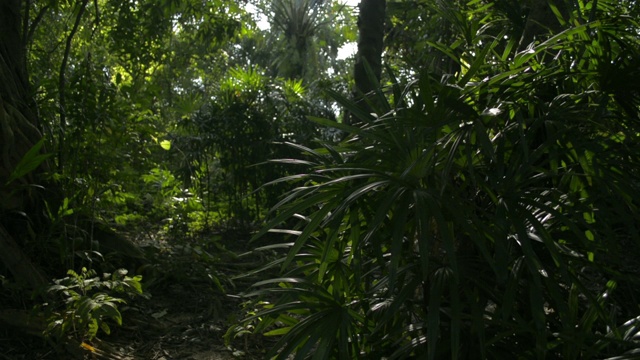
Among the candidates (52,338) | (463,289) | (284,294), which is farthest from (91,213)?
(463,289)

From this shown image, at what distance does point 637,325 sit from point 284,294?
4.64ft

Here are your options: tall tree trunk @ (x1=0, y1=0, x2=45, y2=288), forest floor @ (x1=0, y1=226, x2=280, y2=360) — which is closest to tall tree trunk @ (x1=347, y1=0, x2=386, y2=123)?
forest floor @ (x1=0, y1=226, x2=280, y2=360)

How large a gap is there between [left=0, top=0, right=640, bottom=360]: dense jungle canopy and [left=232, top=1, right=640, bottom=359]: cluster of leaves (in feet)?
0.04

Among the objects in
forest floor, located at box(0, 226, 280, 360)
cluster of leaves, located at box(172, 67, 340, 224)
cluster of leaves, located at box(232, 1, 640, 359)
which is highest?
cluster of leaves, located at box(172, 67, 340, 224)

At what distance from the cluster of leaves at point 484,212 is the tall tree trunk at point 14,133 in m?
1.75

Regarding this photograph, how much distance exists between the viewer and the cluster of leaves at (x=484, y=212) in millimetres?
2422

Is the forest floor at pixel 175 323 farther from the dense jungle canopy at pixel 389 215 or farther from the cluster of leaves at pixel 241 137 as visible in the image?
the cluster of leaves at pixel 241 137

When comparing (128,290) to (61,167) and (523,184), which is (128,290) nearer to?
(61,167)

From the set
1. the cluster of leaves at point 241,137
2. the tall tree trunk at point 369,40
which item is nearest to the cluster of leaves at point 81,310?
the tall tree trunk at point 369,40

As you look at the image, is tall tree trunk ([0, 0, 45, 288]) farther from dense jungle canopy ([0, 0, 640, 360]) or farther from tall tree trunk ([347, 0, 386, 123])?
tall tree trunk ([347, 0, 386, 123])

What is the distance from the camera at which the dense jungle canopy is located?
2.50 meters

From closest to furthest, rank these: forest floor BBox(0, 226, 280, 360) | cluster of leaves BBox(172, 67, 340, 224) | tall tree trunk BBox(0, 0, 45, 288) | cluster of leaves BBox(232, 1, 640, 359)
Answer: cluster of leaves BBox(232, 1, 640, 359) → forest floor BBox(0, 226, 280, 360) → tall tree trunk BBox(0, 0, 45, 288) → cluster of leaves BBox(172, 67, 340, 224)

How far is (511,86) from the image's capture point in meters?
2.80

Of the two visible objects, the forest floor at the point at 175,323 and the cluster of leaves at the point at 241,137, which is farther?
the cluster of leaves at the point at 241,137
